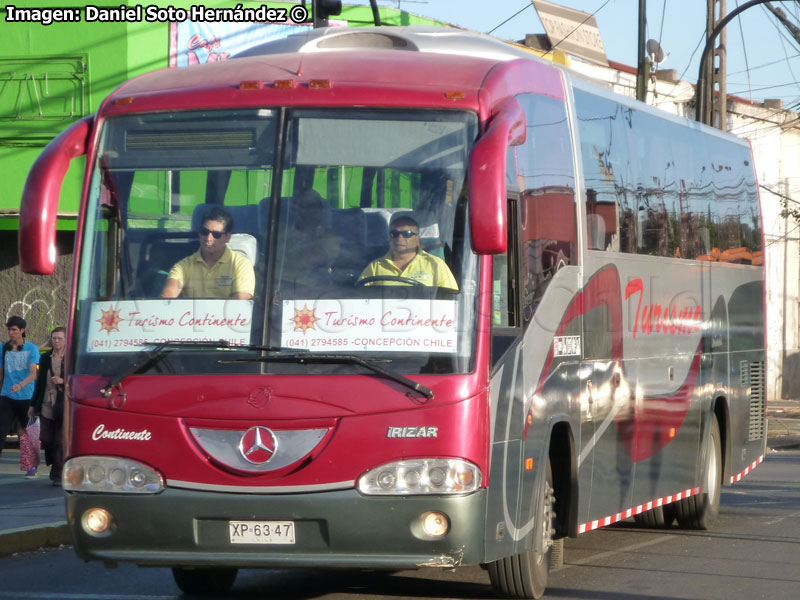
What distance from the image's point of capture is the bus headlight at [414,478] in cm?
673

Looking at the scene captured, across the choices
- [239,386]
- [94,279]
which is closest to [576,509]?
[239,386]

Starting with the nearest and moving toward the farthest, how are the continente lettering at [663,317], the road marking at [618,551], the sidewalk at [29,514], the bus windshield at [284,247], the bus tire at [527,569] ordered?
the bus windshield at [284,247]
the bus tire at [527,569]
the road marking at [618,551]
the continente lettering at [663,317]
the sidewalk at [29,514]

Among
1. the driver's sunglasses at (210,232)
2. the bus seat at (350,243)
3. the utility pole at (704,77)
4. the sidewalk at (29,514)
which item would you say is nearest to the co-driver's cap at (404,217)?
the bus seat at (350,243)

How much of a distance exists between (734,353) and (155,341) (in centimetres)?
720

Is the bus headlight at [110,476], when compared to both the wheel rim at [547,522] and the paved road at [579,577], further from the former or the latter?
the wheel rim at [547,522]

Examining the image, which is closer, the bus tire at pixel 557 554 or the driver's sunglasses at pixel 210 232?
the driver's sunglasses at pixel 210 232

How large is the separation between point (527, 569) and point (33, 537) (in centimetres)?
449

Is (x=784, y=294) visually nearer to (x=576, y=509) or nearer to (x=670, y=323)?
(x=670, y=323)

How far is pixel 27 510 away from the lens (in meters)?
12.4

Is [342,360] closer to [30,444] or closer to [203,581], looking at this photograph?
[203,581]

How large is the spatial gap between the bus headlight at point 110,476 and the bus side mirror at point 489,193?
6.48 feet

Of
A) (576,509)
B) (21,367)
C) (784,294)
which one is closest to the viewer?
(576,509)

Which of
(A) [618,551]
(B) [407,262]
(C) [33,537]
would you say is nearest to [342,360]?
(B) [407,262]

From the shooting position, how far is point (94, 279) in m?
7.24
